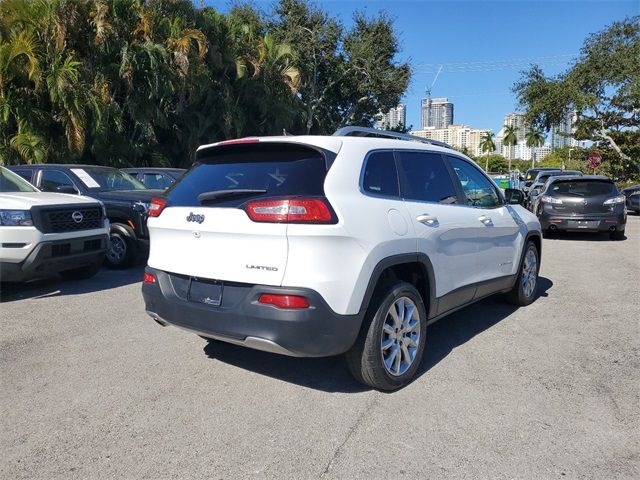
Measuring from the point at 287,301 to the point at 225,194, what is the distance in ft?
2.90

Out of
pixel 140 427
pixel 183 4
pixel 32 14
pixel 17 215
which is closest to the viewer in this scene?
pixel 140 427

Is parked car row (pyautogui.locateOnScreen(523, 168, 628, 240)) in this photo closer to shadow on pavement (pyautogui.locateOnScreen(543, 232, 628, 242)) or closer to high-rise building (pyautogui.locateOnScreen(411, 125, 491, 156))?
shadow on pavement (pyautogui.locateOnScreen(543, 232, 628, 242))

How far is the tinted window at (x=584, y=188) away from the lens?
12.0m

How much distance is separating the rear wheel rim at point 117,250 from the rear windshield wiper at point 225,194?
510cm

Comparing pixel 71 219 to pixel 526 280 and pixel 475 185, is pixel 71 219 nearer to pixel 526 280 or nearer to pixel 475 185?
pixel 475 185

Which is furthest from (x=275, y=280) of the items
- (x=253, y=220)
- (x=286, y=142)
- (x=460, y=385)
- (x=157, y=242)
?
(x=460, y=385)

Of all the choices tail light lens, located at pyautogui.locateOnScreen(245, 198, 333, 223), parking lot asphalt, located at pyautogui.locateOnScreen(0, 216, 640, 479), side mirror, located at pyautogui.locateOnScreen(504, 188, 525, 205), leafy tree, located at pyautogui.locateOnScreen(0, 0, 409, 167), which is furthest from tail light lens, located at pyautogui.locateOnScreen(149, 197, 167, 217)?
leafy tree, located at pyautogui.locateOnScreen(0, 0, 409, 167)

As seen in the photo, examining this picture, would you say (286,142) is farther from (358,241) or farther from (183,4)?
(183,4)

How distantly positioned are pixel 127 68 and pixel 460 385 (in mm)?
14915

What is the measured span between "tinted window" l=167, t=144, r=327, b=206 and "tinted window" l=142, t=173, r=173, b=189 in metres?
7.75

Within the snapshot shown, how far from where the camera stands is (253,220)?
3271mm

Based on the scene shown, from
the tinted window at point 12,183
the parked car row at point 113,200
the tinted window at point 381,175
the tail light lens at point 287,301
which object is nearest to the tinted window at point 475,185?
the tinted window at point 381,175

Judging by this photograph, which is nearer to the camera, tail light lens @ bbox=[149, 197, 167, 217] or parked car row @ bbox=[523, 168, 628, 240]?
tail light lens @ bbox=[149, 197, 167, 217]

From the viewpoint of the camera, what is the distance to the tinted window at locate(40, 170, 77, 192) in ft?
27.1
